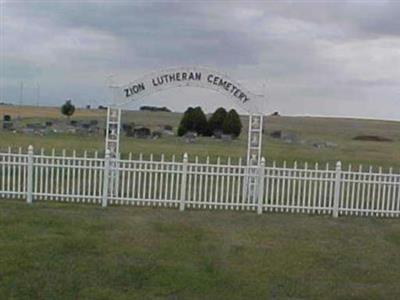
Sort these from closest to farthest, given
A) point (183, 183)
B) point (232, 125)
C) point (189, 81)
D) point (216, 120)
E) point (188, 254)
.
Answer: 1. point (188, 254)
2. point (183, 183)
3. point (189, 81)
4. point (232, 125)
5. point (216, 120)

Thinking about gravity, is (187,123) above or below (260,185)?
above

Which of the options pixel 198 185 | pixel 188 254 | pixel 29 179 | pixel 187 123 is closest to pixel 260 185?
pixel 198 185

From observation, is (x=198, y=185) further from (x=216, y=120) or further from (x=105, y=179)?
(x=216, y=120)

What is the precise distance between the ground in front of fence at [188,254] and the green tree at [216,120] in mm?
27956

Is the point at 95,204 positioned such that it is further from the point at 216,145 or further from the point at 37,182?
the point at 216,145

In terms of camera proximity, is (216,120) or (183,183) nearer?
(183,183)

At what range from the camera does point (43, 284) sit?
22.6 ft

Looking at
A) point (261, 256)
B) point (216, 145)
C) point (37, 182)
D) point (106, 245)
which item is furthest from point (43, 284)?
point (216, 145)

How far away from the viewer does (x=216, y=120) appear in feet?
134


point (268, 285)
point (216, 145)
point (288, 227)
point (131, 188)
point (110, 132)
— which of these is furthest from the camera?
point (216, 145)

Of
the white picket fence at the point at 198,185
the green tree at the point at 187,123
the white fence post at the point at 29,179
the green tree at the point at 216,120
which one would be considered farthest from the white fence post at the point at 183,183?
the green tree at the point at 216,120

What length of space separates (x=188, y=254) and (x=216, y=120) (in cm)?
3251

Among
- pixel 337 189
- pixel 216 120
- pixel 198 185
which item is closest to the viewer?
pixel 337 189

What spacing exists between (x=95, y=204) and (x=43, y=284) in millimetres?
5575
